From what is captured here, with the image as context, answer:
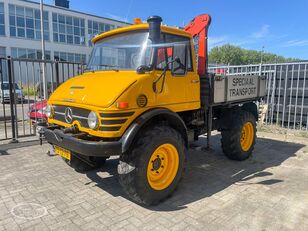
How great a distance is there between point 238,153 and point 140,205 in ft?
8.97

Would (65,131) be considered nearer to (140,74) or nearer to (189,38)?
(140,74)

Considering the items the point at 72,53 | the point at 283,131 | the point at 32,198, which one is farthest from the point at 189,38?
the point at 72,53

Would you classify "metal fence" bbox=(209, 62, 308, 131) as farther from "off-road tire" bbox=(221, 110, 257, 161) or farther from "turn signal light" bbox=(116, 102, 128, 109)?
"turn signal light" bbox=(116, 102, 128, 109)

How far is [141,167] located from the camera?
11.1ft

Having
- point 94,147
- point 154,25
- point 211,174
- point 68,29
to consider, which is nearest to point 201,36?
point 154,25

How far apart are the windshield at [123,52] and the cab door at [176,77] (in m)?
0.22

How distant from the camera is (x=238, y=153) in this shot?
546cm

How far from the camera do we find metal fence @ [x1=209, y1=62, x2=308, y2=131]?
8477mm

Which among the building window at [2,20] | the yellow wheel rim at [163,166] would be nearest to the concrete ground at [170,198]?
the yellow wheel rim at [163,166]

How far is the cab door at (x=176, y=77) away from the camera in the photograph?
3.73 m

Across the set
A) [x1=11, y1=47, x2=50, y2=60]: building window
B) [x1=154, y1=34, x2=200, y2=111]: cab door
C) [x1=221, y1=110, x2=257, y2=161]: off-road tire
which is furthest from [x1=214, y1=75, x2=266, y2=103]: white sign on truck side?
[x1=11, y1=47, x2=50, y2=60]: building window

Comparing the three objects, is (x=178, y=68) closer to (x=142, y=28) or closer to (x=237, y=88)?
(x=142, y=28)

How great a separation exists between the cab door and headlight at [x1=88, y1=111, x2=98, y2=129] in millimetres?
917

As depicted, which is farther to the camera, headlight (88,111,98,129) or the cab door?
the cab door
